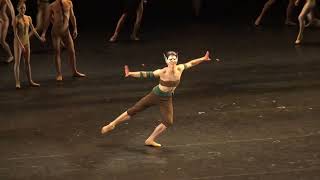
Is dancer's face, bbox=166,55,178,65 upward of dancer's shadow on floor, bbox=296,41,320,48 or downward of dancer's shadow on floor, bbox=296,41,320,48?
upward

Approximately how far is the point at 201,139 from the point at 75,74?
189 inches

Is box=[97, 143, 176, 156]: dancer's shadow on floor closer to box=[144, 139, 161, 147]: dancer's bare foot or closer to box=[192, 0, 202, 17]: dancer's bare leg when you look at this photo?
box=[144, 139, 161, 147]: dancer's bare foot

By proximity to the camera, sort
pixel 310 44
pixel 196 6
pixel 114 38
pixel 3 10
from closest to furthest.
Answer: pixel 3 10 < pixel 310 44 < pixel 114 38 < pixel 196 6

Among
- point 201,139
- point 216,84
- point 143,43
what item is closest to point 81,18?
point 143,43

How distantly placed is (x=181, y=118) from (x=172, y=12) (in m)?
12.5

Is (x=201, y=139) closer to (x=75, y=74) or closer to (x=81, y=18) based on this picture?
(x=75, y=74)

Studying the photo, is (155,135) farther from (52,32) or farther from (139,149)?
(52,32)

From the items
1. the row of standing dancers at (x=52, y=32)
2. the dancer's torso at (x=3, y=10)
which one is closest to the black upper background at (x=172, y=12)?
the dancer's torso at (x=3, y=10)

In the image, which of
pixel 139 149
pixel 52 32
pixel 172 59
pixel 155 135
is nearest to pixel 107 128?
pixel 139 149

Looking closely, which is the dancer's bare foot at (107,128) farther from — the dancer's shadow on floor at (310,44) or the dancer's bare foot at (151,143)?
the dancer's shadow on floor at (310,44)

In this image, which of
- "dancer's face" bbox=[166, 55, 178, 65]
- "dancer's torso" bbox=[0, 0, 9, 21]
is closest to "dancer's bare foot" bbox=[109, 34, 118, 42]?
"dancer's torso" bbox=[0, 0, 9, 21]

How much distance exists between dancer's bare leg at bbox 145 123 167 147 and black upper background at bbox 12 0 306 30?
11.3m

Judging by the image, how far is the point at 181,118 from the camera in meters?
10.2

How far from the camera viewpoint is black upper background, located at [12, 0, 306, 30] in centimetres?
2044
